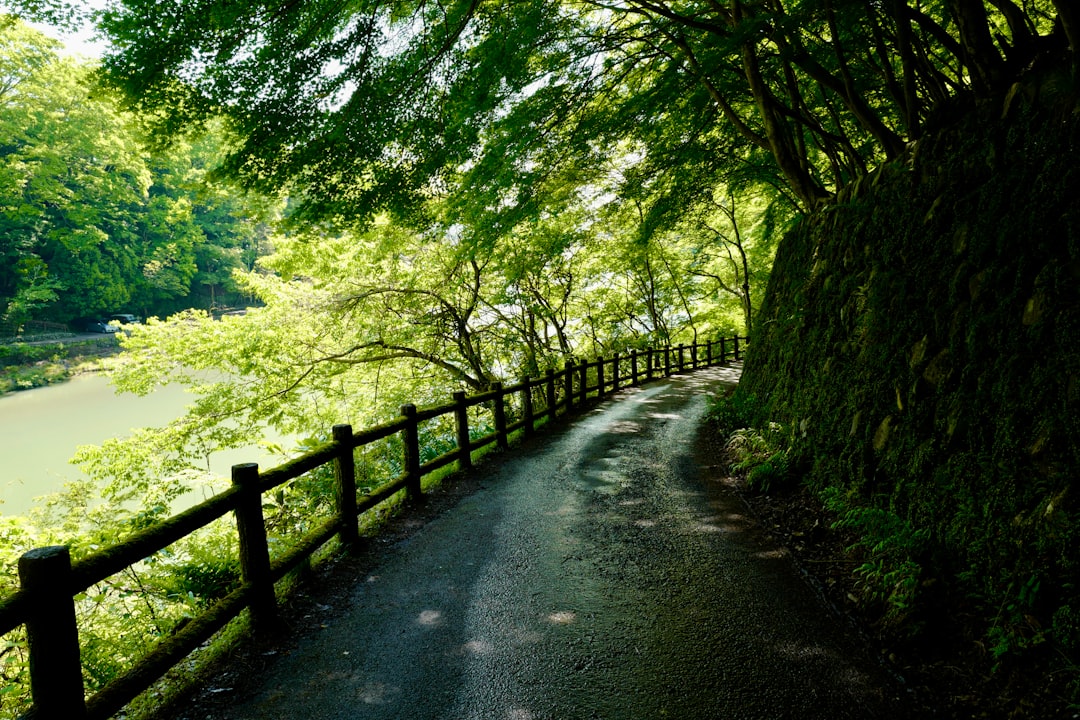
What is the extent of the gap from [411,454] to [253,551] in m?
2.55

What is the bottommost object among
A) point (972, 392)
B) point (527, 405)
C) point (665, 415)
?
point (665, 415)

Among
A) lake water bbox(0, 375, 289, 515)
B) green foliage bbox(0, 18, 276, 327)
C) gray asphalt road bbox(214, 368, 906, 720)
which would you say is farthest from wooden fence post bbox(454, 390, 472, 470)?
lake water bbox(0, 375, 289, 515)

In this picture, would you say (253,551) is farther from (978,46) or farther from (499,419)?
(978,46)

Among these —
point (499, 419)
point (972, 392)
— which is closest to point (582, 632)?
point (972, 392)

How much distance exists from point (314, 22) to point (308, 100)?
76 centimetres

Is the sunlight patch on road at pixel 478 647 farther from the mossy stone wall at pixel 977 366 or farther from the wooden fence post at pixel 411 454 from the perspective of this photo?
the wooden fence post at pixel 411 454

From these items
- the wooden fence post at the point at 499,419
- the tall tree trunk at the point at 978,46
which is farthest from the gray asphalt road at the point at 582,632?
the tall tree trunk at the point at 978,46

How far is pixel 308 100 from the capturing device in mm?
5762

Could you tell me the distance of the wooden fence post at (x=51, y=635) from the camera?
2.18 meters

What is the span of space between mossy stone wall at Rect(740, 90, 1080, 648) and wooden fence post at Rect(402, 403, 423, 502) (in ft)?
14.0

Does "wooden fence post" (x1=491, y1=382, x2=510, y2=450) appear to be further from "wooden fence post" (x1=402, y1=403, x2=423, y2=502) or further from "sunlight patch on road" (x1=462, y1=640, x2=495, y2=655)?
"sunlight patch on road" (x1=462, y1=640, x2=495, y2=655)

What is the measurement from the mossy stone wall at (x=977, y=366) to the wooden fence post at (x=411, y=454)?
425 centimetres

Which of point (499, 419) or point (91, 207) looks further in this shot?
point (91, 207)

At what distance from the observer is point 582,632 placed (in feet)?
10.7
